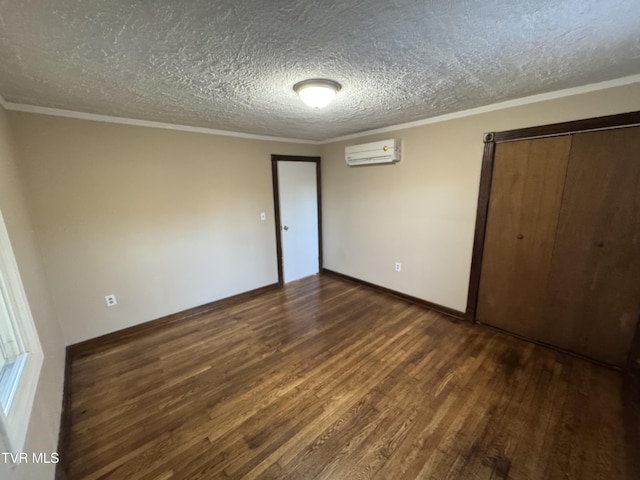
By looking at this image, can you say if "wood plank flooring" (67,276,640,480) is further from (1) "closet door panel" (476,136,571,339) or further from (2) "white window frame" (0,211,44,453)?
(2) "white window frame" (0,211,44,453)

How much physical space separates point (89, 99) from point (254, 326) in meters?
2.38

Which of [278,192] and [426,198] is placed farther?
[278,192]

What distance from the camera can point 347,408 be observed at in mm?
1710

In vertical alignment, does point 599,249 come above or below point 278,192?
below

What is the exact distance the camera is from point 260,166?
3316 millimetres

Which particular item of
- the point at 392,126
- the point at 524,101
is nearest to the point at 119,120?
the point at 392,126

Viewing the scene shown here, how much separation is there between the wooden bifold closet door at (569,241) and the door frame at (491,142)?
4cm

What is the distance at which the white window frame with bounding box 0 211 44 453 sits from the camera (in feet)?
3.43

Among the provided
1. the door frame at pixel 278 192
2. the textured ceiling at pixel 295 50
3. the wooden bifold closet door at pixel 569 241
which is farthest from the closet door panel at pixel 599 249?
the door frame at pixel 278 192

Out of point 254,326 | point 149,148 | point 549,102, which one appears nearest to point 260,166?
point 149,148

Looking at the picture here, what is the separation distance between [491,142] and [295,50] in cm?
199

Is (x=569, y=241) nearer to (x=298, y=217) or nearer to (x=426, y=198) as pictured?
(x=426, y=198)

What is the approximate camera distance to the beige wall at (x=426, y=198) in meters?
2.11

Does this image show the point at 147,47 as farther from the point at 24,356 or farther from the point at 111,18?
the point at 24,356
